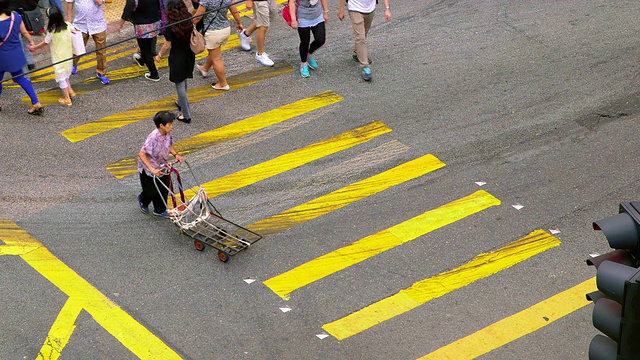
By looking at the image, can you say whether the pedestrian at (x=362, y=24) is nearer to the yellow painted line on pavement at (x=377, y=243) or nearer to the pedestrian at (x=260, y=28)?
the pedestrian at (x=260, y=28)

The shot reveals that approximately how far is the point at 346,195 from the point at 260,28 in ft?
13.7

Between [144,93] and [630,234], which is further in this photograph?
[144,93]

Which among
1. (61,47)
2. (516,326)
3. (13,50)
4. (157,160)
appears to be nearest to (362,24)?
(61,47)

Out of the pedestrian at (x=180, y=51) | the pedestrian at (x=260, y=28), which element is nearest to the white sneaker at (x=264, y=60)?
the pedestrian at (x=260, y=28)

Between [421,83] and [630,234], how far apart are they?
8.64 m

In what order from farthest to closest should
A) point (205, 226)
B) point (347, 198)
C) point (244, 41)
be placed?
point (244, 41), point (347, 198), point (205, 226)

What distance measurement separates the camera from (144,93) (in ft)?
45.5

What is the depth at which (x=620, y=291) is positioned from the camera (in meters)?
5.29

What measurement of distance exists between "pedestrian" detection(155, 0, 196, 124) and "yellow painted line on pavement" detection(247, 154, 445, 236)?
111 inches

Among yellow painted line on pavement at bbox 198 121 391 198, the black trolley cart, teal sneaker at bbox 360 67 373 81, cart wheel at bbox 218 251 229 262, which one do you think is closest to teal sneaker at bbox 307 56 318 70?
teal sneaker at bbox 360 67 373 81

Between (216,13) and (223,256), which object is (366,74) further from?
(223,256)

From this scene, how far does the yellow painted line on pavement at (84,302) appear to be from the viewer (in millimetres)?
9016

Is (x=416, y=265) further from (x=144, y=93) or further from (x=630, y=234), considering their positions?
(x=144, y=93)

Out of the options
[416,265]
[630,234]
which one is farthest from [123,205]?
[630,234]
